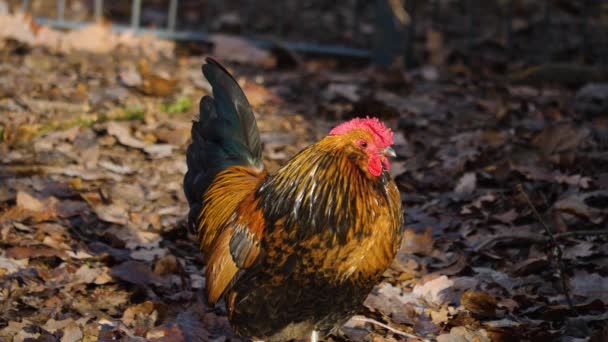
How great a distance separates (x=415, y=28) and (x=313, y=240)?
20.4 feet

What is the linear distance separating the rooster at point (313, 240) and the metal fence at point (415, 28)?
4537 mm

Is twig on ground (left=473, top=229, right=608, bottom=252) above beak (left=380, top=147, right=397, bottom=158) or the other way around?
the other way around

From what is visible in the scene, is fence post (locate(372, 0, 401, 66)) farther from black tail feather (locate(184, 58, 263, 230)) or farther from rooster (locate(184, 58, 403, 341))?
rooster (locate(184, 58, 403, 341))

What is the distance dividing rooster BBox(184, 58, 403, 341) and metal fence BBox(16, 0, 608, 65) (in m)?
4.54

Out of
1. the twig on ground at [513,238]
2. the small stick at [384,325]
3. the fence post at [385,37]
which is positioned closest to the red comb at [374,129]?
the small stick at [384,325]

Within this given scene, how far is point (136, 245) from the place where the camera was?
4.72m

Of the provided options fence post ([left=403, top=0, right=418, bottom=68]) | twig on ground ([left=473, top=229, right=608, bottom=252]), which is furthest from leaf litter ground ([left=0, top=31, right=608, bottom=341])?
fence post ([left=403, top=0, right=418, bottom=68])

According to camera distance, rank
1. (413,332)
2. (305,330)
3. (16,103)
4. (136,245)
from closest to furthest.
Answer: (305,330), (413,332), (136,245), (16,103)

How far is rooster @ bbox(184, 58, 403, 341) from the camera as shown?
11.1 feet

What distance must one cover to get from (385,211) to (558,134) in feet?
8.86

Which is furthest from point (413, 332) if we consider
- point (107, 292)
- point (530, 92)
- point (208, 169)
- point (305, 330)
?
point (530, 92)

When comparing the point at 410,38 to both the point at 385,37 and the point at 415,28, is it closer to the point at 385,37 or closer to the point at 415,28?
the point at 385,37

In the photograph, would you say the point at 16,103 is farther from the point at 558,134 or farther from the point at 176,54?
the point at 558,134

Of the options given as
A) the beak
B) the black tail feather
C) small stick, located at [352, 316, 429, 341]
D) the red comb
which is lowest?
small stick, located at [352, 316, 429, 341]
